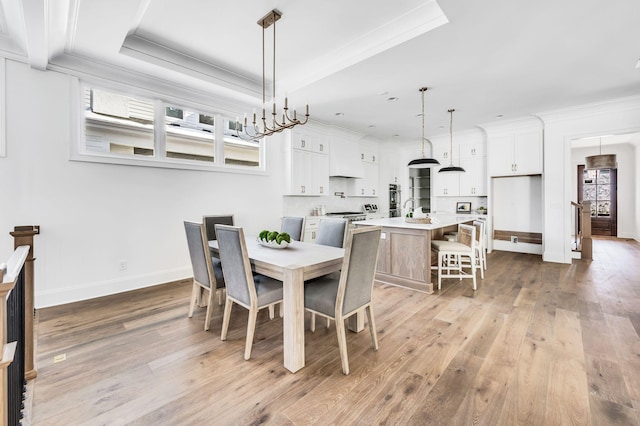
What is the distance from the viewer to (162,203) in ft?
12.7

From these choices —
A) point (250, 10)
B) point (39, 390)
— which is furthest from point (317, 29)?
point (39, 390)

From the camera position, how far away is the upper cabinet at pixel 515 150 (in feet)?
18.3

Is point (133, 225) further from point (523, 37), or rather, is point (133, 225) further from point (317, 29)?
point (523, 37)

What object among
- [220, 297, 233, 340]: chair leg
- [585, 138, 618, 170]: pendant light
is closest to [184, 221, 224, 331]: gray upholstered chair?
[220, 297, 233, 340]: chair leg

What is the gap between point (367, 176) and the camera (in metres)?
7.14

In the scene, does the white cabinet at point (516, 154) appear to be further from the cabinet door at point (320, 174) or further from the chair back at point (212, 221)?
the chair back at point (212, 221)

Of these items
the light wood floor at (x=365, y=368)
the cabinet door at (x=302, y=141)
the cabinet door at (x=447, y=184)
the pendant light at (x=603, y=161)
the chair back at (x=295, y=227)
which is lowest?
the light wood floor at (x=365, y=368)

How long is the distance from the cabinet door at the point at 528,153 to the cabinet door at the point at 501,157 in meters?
0.09

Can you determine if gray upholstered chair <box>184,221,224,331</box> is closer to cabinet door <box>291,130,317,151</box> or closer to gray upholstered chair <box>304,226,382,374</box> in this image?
gray upholstered chair <box>304,226,382,374</box>

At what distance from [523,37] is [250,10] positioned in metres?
2.59

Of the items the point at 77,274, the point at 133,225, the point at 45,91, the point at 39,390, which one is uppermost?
the point at 45,91

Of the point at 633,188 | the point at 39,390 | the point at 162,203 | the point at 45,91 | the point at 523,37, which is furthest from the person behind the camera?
the point at 633,188

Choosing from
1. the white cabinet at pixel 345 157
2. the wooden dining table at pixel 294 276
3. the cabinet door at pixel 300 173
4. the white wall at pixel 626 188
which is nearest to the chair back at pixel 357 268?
the wooden dining table at pixel 294 276

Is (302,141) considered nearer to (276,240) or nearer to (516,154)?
(276,240)
